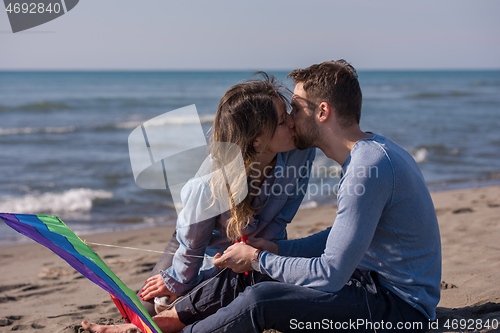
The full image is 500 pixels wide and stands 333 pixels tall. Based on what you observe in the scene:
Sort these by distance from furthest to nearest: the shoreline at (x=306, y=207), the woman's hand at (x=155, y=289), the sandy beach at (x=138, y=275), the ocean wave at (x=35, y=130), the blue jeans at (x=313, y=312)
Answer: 1. the ocean wave at (x=35, y=130)
2. the shoreline at (x=306, y=207)
3. the sandy beach at (x=138, y=275)
4. the woman's hand at (x=155, y=289)
5. the blue jeans at (x=313, y=312)

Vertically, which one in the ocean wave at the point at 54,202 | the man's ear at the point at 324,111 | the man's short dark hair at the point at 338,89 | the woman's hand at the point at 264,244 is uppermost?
the man's short dark hair at the point at 338,89

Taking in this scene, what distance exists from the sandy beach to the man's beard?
3.97 feet

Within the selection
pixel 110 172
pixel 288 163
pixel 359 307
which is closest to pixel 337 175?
pixel 110 172

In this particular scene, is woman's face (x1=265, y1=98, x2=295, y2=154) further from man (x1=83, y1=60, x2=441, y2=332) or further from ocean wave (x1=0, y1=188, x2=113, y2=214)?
ocean wave (x1=0, y1=188, x2=113, y2=214)

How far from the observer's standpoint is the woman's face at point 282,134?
95.5 inches

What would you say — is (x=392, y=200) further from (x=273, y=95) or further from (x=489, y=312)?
(x=489, y=312)

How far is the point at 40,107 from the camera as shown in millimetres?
19484

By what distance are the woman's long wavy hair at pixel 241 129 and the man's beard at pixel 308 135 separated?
161 millimetres

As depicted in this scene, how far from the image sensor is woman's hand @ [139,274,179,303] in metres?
2.46

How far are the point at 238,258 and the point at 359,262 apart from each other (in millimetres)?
583

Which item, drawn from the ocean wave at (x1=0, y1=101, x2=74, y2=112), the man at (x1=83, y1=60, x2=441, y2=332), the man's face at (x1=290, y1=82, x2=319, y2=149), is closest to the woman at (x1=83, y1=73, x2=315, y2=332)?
→ the man's face at (x1=290, y1=82, x2=319, y2=149)

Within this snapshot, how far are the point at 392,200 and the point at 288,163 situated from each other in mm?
868

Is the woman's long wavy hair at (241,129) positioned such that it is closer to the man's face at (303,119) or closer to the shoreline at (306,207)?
the man's face at (303,119)

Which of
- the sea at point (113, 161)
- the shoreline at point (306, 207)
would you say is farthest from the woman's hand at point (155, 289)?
Result: the shoreline at point (306, 207)
